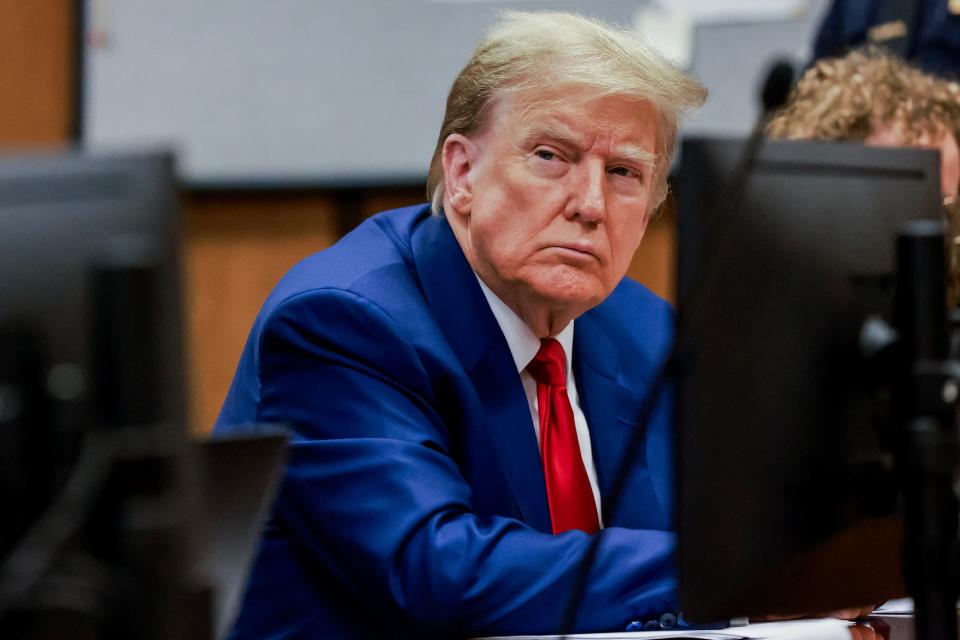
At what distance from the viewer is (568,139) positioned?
1.63m

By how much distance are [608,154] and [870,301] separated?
0.56 m

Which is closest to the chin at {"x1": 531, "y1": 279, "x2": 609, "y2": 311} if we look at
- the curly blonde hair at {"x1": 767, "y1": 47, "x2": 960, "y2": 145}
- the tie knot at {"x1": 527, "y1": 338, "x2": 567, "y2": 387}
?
the tie knot at {"x1": 527, "y1": 338, "x2": 567, "y2": 387}

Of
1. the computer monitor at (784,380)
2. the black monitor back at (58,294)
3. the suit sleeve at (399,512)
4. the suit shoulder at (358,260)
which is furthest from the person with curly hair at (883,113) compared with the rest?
the black monitor back at (58,294)

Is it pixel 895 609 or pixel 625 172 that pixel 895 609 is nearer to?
pixel 895 609

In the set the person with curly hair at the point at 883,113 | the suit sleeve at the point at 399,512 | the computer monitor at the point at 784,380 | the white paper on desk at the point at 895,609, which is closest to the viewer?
the computer monitor at the point at 784,380

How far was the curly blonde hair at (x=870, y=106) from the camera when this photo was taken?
87.4 inches

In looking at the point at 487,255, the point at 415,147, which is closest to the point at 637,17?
the point at 415,147

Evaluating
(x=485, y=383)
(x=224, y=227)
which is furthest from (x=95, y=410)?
(x=224, y=227)

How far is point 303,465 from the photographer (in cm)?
152

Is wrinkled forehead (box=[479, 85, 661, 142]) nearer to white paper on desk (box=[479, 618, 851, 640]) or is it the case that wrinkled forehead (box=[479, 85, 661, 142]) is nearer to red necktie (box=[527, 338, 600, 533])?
red necktie (box=[527, 338, 600, 533])

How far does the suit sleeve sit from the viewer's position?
143cm

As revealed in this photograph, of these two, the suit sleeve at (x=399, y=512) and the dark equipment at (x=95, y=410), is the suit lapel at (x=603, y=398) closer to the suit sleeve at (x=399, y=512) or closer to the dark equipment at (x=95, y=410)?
the suit sleeve at (x=399, y=512)

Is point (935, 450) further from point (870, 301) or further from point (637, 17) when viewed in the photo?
point (637, 17)

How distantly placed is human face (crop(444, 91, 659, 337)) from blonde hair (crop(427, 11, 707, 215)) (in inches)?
0.8
